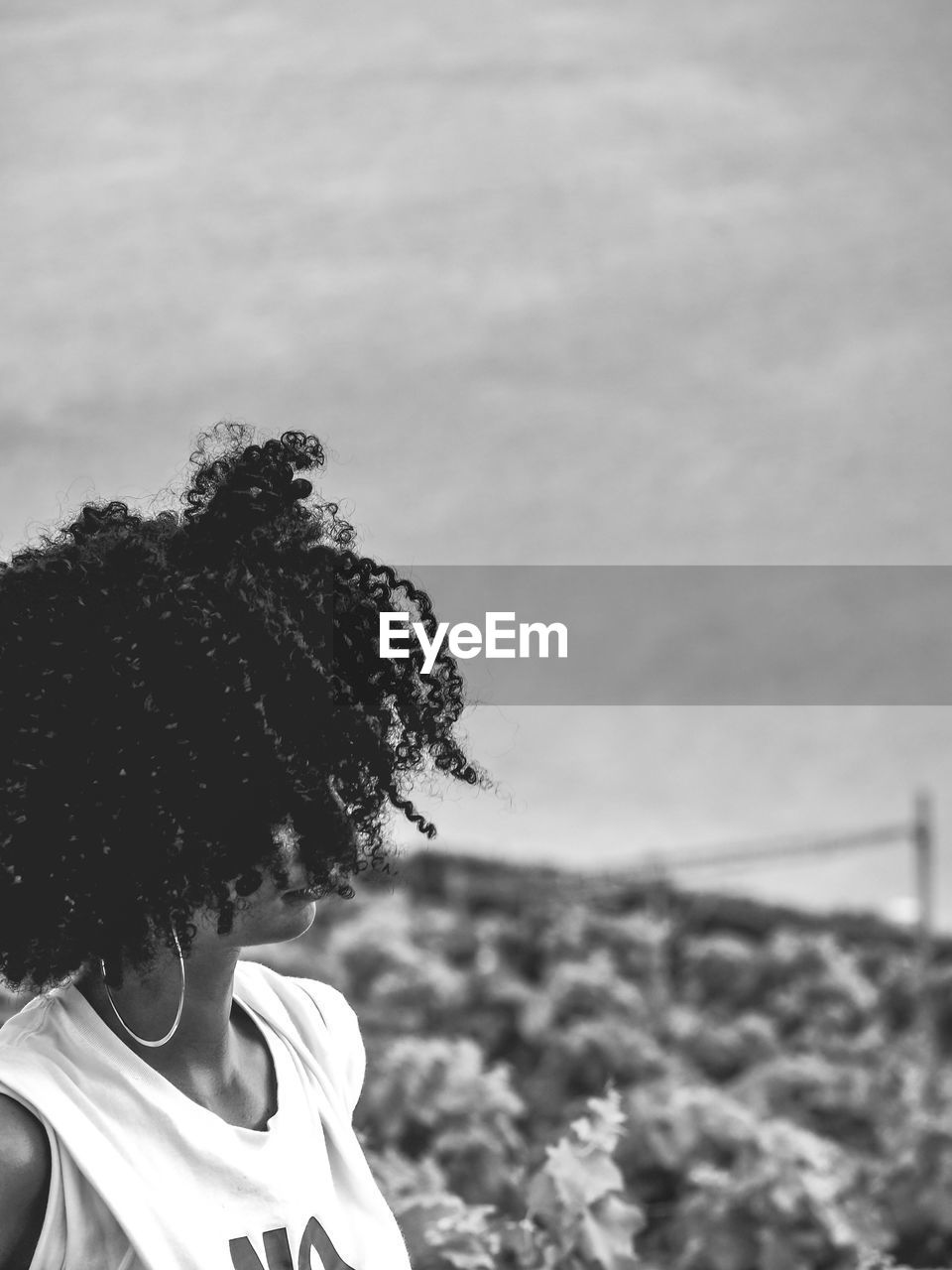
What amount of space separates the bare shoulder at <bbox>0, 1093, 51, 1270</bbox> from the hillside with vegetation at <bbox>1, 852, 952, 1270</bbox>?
136cm

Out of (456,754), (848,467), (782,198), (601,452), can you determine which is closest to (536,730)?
(601,452)

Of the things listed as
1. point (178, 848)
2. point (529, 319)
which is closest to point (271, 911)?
point (178, 848)

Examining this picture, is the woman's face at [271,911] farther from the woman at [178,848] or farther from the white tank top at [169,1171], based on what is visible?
the white tank top at [169,1171]

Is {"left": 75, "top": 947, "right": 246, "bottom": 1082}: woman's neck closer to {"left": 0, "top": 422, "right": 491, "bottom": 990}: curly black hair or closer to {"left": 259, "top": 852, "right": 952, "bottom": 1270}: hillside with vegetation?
{"left": 0, "top": 422, "right": 491, "bottom": 990}: curly black hair

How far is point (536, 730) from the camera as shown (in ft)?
39.5

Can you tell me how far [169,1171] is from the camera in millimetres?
1573

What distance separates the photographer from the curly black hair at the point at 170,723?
5.38 ft

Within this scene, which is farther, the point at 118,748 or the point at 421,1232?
the point at 421,1232

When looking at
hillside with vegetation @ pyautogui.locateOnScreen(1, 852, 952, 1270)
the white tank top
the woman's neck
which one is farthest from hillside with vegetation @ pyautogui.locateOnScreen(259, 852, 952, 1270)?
the woman's neck

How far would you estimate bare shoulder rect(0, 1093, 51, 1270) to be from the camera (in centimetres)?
147

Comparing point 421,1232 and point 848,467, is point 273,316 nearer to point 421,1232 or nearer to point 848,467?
point 848,467

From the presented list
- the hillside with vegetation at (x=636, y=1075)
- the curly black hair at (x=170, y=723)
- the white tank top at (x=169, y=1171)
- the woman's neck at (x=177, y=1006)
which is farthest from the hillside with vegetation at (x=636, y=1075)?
the curly black hair at (x=170, y=723)

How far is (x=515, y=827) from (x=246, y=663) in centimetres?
1010

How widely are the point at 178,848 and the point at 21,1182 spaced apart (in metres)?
0.33
